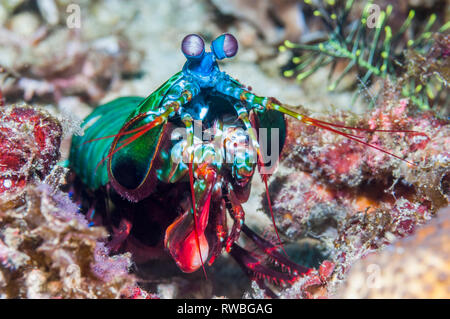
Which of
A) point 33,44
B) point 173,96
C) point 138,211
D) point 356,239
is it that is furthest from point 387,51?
point 33,44

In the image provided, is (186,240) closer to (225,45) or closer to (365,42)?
(225,45)

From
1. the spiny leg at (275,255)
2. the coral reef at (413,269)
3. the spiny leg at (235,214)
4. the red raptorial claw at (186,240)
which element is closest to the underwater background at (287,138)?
the coral reef at (413,269)

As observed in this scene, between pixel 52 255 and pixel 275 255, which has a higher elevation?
pixel 52 255

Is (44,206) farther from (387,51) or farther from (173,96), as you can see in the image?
(387,51)

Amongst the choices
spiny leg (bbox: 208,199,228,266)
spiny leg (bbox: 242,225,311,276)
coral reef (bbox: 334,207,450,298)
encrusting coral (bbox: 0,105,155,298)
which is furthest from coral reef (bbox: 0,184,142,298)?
spiny leg (bbox: 242,225,311,276)

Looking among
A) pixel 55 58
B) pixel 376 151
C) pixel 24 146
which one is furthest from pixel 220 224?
pixel 55 58

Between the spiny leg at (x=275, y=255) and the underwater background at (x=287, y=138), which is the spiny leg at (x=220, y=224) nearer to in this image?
the underwater background at (x=287, y=138)
